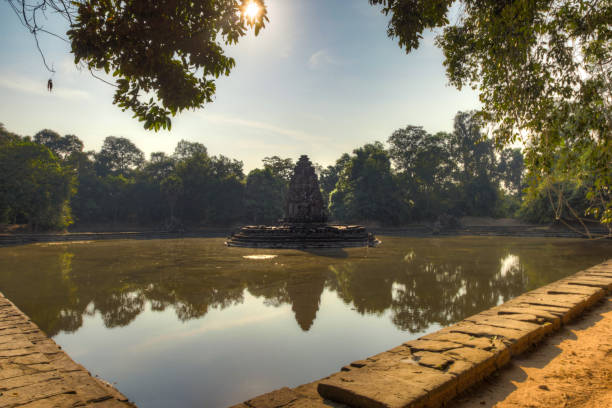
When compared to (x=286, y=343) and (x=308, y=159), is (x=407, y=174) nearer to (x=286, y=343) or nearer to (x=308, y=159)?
(x=308, y=159)

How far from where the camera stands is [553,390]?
2357mm

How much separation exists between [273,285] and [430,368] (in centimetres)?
528

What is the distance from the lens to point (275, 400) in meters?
2.20

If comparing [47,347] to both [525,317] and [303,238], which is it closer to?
[525,317]

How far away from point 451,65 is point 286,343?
5.29 metres

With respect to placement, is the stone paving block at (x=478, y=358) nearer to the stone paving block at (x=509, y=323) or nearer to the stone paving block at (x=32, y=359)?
the stone paving block at (x=509, y=323)

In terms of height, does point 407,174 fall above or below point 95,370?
above

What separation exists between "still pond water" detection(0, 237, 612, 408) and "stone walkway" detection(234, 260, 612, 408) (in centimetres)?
76

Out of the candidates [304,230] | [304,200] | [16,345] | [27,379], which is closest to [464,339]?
[27,379]

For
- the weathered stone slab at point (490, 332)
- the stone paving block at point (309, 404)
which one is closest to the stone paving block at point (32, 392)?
the stone paving block at point (309, 404)

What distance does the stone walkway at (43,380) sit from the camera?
230 cm

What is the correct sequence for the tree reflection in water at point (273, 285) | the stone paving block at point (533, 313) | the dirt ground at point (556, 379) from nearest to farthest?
the dirt ground at point (556, 379)
the stone paving block at point (533, 313)
the tree reflection in water at point (273, 285)

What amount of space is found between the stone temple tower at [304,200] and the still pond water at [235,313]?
33.7ft

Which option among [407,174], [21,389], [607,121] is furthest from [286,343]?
[407,174]
